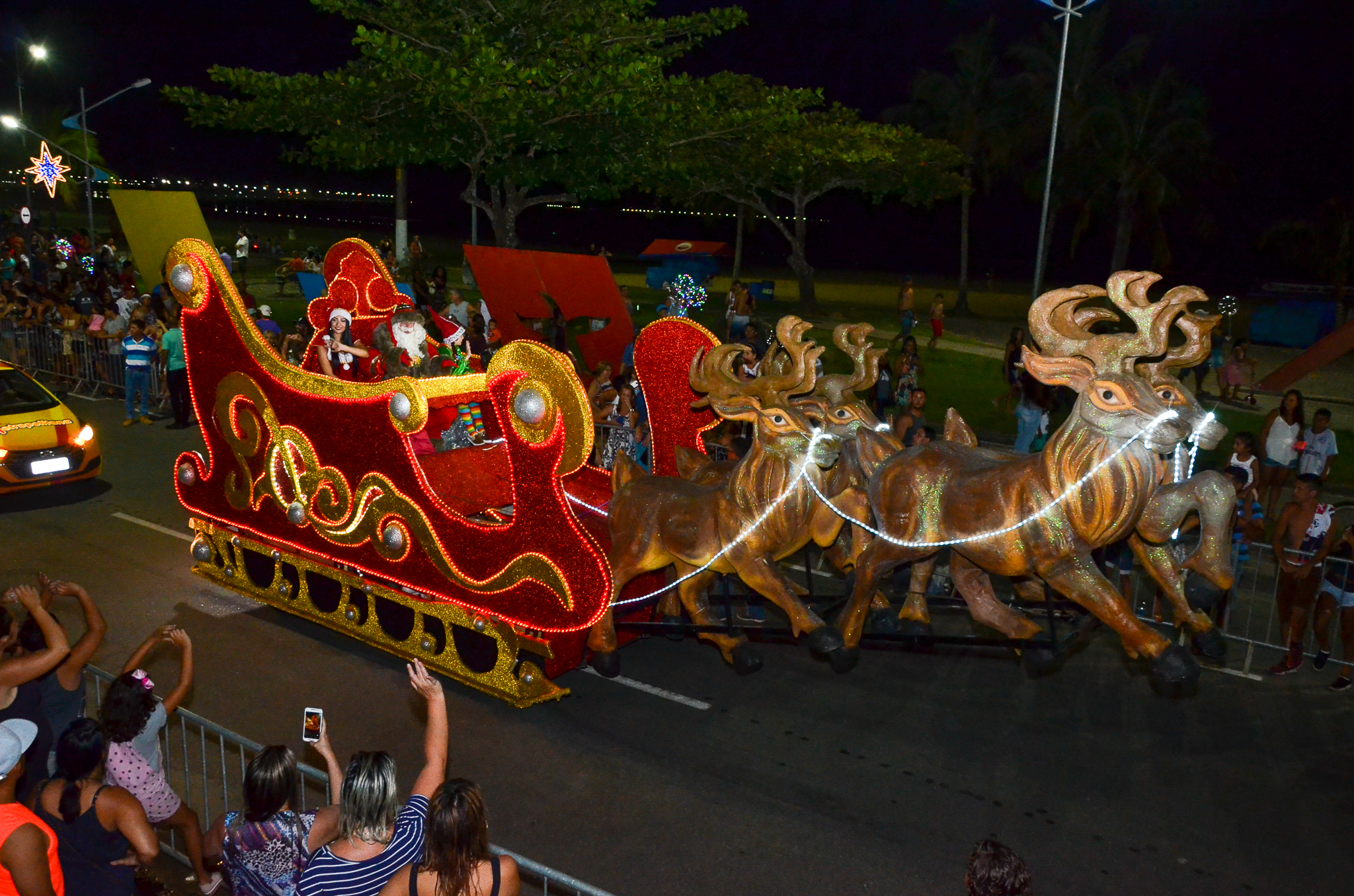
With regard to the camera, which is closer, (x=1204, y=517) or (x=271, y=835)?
(x=271, y=835)

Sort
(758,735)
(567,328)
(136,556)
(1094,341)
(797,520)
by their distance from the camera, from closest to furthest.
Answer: (1094,341) < (797,520) < (758,735) < (136,556) < (567,328)

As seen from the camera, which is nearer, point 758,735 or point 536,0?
point 758,735

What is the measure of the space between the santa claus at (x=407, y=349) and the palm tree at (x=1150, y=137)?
1099 inches

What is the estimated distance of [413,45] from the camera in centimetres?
1644

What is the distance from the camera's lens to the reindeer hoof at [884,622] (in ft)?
20.5

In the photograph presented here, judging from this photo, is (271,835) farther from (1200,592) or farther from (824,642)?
(1200,592)

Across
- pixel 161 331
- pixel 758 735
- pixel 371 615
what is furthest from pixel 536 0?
pixel 758 735

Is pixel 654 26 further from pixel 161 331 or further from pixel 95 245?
pixel 95 245

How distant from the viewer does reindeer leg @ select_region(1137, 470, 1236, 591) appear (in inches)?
209

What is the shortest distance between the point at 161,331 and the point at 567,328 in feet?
20.4

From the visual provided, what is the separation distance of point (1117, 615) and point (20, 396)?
1096 centimetres

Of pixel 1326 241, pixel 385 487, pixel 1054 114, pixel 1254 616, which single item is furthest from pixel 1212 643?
pixel 1326 241

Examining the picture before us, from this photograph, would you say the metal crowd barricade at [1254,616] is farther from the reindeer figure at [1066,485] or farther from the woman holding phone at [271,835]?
the woman holding phone at [271,835]

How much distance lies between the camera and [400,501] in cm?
699
